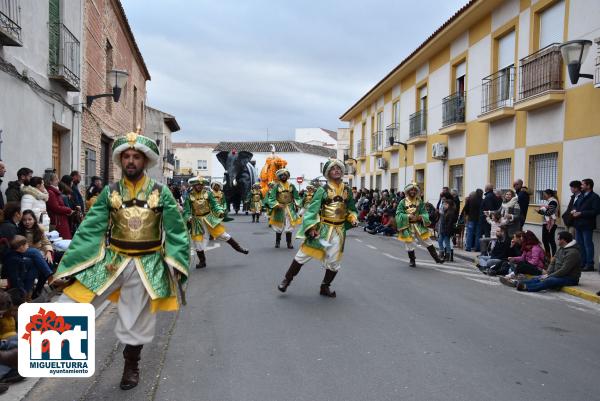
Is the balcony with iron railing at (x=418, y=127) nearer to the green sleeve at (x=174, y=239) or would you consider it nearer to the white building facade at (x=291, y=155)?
the green sleeve at (x=174, y=239)

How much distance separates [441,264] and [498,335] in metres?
6.05

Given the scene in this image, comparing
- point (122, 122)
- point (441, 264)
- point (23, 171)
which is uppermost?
point (122, 122)

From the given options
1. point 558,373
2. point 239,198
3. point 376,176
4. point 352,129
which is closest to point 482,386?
point 558,373

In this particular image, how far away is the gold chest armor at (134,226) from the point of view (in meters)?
4.29

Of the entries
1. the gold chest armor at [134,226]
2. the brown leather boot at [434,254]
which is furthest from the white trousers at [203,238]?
the gold chest armor at [134,226]

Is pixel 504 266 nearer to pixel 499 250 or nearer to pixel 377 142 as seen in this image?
pixel 499 250

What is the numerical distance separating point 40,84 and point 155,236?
26.9ft

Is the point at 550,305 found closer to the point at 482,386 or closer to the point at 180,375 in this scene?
the point at 482,386

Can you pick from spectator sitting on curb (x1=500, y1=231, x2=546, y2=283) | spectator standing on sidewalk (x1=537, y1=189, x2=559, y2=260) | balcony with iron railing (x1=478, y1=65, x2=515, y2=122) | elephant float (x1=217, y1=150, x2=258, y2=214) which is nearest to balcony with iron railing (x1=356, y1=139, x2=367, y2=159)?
elephant float (x1=217, y1=150, x2=258, y2=214)

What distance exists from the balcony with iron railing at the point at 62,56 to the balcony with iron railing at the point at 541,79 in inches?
424

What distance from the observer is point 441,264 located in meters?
11.8

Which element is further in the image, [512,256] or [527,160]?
[527,160]

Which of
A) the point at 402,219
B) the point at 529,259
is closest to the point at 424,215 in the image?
the point at 402,219

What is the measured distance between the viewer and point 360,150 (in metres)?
35.9
